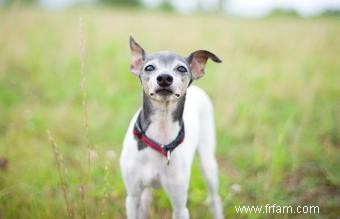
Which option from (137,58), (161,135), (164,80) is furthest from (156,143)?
(137,58)

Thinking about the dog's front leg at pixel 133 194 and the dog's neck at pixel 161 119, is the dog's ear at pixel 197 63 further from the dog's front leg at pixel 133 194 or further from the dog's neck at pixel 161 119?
the dog's front leg at pixel 133 194

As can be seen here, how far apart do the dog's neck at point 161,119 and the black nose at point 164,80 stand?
0.96ft

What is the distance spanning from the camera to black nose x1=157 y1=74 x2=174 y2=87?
8.55 ft

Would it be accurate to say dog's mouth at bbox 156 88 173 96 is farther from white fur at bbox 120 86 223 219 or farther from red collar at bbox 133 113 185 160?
red collar at bbox 133 113 185 160

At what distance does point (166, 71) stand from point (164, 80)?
3.8 inches

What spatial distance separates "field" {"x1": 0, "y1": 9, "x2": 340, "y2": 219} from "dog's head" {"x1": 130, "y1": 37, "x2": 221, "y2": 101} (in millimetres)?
443

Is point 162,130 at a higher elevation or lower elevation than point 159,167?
higher

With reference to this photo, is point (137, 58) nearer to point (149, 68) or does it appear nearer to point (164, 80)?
point (149, 68)

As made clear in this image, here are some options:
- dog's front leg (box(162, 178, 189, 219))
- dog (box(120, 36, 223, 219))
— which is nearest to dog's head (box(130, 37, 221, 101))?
dog (box(120, 36, 223, 219))

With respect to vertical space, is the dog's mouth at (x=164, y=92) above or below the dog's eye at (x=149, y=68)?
below

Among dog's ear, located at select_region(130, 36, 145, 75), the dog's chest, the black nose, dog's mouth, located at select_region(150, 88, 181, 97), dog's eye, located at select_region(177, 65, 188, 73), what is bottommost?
the dog's chest

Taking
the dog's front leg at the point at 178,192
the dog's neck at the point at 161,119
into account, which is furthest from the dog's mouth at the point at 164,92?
the dog's front leg at the point at 178,192

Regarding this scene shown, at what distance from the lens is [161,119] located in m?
2.93

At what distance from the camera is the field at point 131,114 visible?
12.6ft
